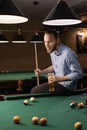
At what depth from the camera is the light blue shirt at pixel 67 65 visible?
400 centimetres

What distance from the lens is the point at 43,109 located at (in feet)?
8.71

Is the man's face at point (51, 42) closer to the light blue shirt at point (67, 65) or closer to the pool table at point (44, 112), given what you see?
the light blue shirt at point (67, 65)

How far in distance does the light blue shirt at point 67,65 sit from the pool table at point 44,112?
1.66ft

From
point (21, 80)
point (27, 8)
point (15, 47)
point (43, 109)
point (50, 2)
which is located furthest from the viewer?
point (15, 47)

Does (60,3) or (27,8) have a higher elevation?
(27,8)

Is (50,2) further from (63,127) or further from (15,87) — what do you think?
(63,127)

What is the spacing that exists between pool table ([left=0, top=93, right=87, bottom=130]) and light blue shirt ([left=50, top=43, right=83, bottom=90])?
507 mm

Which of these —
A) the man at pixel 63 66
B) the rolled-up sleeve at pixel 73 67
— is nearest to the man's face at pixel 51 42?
the man at pixel 63 66

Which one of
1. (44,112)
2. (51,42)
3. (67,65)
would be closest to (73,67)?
(67,65)

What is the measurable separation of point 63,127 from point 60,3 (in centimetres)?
167

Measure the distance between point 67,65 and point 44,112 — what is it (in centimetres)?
186

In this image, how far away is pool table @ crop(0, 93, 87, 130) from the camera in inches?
77.1

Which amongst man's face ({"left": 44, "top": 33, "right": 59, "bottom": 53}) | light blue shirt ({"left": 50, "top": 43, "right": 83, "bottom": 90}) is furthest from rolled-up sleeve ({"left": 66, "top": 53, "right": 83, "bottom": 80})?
man's face ({"left": 44, "top": 33, "right": 59, "bottom": 53})

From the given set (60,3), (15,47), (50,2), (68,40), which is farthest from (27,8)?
(60,3)
